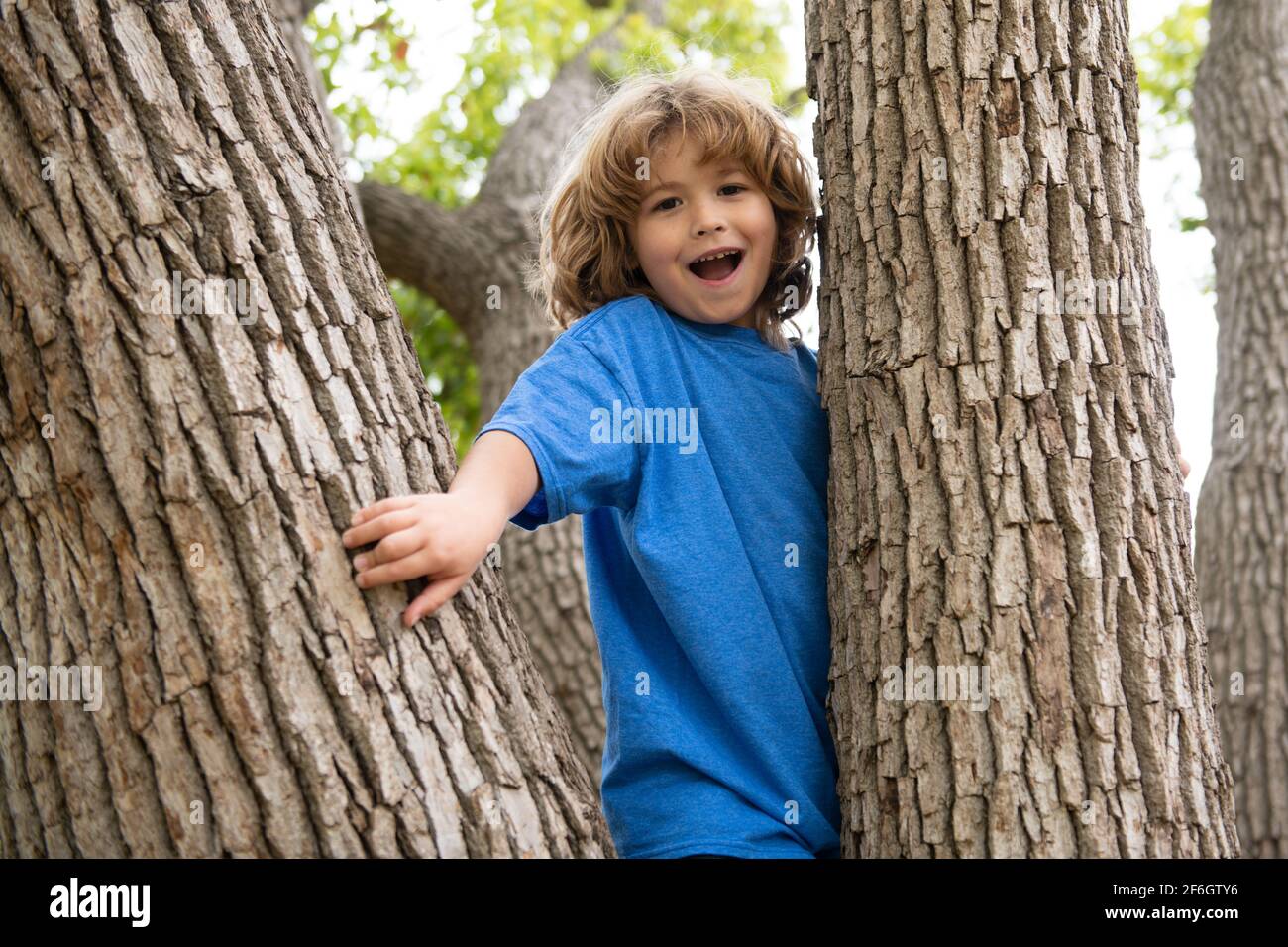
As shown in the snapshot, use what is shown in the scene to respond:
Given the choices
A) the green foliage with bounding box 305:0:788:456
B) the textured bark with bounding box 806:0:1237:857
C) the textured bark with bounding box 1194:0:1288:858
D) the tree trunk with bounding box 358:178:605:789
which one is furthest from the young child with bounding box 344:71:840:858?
the green foliage with bounding box 305:0:788:456

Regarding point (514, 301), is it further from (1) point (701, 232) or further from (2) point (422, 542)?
(2) point (422, 542)

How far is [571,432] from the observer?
2.00 m

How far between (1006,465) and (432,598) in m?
0.92

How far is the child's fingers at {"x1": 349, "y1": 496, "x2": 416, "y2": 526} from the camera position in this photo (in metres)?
1.69

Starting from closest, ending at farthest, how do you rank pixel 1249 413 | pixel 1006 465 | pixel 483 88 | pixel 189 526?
pixel 189 526 → pixel 1006 465 → pixel 1249 413 → pixel 483 88

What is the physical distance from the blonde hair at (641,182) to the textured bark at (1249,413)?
2140 mm

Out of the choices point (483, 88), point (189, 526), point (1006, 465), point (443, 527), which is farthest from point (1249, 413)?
point (483, 88)

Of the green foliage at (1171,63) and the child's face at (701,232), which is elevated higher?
the green foliage at (1171,63)

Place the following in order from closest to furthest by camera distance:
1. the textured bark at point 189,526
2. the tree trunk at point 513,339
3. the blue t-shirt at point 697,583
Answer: the textured bark at point 189,526, the blue t-shirt at point 697,583, the tree trunk at point 513,339

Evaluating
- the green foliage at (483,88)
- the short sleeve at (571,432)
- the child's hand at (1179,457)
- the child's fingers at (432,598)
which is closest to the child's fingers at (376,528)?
the child's fingers at (432,598)

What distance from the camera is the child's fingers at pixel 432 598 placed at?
170cm

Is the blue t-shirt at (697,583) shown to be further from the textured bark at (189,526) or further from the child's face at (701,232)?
the textured bark at (189,526)

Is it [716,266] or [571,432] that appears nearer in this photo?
[571,432]
